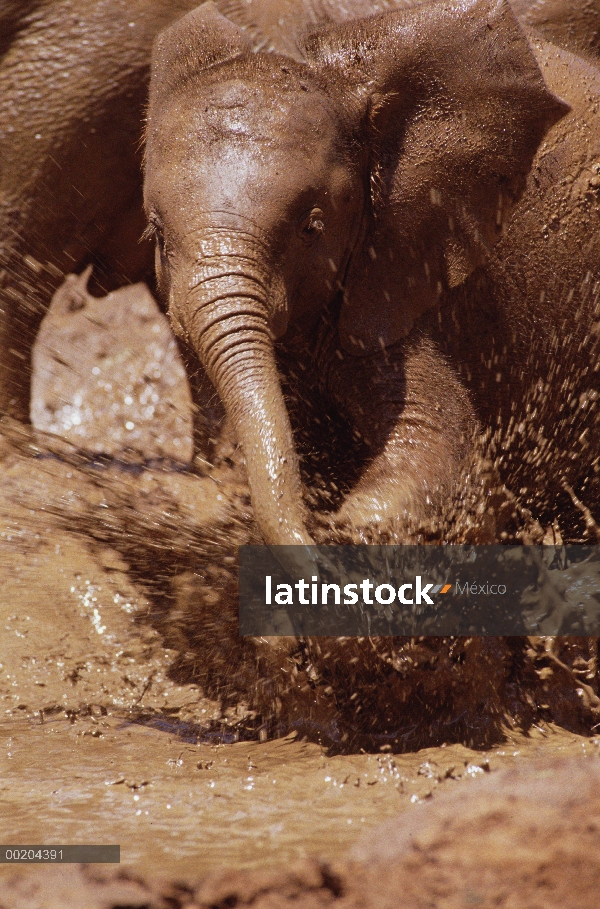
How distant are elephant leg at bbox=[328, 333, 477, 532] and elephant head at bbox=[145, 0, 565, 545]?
0.39 feet

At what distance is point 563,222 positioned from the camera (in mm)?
3430

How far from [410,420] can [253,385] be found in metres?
0.83

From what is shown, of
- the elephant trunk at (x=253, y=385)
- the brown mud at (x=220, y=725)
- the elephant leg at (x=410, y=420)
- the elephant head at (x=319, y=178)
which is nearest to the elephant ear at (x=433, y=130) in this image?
the elephant head at (x=319, y=178)

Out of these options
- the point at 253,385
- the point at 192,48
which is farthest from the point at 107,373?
the point at 253,385

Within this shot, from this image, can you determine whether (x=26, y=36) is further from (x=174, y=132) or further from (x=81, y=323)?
(x=174, y=132)

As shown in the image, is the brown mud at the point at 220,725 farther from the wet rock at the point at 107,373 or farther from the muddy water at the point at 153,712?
the wet rock at the point at 107,373

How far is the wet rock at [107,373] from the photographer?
425cm

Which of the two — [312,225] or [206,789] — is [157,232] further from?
[206,789]

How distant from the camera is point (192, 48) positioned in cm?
286

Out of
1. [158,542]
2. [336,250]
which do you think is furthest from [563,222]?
[158,542]

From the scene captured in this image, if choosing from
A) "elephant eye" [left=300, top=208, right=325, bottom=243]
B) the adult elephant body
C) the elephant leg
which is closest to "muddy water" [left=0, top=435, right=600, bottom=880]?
the elephant leg

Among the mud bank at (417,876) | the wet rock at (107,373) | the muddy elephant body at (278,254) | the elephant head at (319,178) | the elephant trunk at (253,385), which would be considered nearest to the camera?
the mud bank at (417,876)

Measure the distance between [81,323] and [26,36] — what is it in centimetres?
118

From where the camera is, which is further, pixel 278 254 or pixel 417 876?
pixel 278 254
